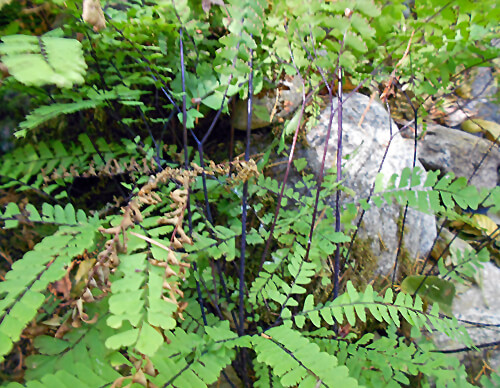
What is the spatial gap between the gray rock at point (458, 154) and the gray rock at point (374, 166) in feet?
2.04

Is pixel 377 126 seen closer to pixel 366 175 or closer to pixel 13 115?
pixel 366 175

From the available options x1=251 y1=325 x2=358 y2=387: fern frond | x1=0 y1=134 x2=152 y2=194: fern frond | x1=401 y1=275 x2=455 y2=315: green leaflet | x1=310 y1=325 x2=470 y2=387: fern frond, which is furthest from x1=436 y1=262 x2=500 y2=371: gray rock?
x1=0 y1=134 x2=152 y2=194: fern frond

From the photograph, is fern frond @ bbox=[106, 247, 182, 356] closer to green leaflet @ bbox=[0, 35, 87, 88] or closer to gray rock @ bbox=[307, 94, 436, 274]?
green leaflet @ bbox=[0, 35, 87, 88]

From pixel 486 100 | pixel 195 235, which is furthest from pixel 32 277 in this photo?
pixel 486 100

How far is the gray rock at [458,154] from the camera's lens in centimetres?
273

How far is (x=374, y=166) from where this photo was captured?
6.67ft

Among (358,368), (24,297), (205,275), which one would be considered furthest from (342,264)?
(24,297)

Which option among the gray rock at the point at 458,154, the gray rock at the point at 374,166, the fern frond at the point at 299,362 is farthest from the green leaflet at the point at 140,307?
the gray rock at the point at 458,154

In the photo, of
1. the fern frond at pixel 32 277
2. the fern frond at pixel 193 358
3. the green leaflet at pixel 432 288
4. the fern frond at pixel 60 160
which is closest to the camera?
the fern frond at pixel 32 277

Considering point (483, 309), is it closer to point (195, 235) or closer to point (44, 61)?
point (195, 235)

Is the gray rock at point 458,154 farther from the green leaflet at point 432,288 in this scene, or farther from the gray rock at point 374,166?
the green leaflet at point 432,288

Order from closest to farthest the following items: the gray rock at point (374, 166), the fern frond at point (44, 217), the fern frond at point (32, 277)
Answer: the fern frond at point (32, 277) → the fern frond at point (44, 217) → the gray rock at point (374, 166)

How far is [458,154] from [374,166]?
136cm

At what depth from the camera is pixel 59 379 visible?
28.8 inches
